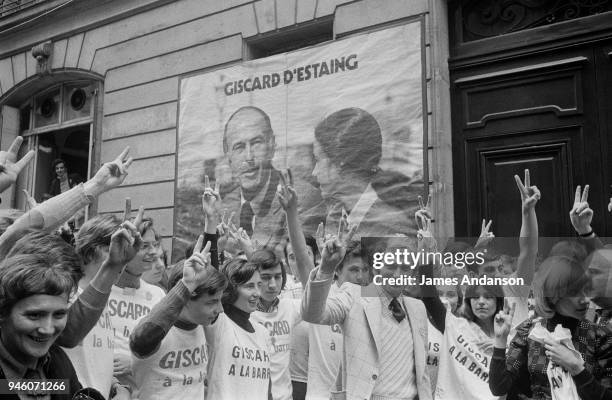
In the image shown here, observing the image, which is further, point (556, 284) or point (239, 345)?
point (239, 345)

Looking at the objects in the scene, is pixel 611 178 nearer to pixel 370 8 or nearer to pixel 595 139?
pixel 595 139

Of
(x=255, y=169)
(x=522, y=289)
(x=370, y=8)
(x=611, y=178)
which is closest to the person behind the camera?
(x=522, y=289)

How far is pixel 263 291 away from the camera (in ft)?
12.9

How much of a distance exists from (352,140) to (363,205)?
0.80m

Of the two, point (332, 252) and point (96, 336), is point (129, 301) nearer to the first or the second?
point (96, 336)

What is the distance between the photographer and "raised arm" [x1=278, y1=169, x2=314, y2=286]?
12.0 feet

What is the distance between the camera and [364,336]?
11.4 feet

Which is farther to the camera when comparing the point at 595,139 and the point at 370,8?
the point at 370,8

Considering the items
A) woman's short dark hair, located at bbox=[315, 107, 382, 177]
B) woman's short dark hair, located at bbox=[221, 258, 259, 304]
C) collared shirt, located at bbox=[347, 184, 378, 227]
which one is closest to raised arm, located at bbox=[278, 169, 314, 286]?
woman's short dark hair, located at bbox=[221, 258, 259, 304]

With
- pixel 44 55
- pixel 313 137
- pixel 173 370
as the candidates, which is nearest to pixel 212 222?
pixel 173 370

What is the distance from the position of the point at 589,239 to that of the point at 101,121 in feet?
27.6

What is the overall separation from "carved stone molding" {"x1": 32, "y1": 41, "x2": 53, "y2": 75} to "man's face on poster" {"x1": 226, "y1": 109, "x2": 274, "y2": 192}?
4.50m

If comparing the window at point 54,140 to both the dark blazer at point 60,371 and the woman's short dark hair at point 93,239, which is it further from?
the dark blazer at point 60,371

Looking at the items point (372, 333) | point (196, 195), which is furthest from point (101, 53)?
point (372, 333)
